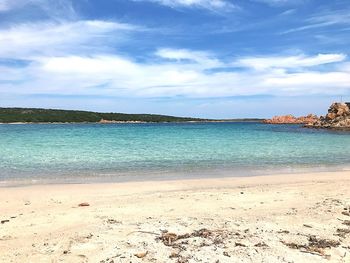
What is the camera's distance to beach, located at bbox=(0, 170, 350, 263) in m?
6.85

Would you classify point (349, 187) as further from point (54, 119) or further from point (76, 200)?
point (54, 119)

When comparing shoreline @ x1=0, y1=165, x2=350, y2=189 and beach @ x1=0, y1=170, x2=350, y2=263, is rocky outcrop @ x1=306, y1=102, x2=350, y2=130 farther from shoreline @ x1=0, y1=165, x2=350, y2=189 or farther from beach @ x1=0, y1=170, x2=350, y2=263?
beach @ x1=0, y1=170, x2=350, y2=263

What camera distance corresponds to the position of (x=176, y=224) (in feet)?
27.7

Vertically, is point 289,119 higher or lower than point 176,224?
higher

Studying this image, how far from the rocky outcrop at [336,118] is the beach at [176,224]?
231ft

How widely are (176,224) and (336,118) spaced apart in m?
82.1

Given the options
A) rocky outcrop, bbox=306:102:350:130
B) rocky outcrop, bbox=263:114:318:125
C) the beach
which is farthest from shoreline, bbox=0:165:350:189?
rocky outcrop, bbox=263:114:318:125

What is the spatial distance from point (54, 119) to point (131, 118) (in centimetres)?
4164

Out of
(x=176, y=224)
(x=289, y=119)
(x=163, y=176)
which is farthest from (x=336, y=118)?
(x=176, y=224)

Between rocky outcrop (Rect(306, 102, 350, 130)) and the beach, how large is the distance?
7035cm

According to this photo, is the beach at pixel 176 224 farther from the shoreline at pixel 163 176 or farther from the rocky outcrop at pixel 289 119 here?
the rocky outcrop at pixel 289 119

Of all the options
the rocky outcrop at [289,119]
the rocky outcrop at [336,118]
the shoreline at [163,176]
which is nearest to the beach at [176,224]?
the shoreline at [163,176]

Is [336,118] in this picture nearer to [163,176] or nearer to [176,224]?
[163,176]

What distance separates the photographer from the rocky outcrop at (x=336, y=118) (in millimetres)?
79562
